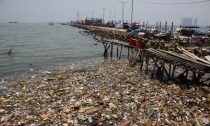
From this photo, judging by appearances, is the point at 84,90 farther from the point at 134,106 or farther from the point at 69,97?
the point at 134,106

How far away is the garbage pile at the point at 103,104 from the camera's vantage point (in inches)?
390

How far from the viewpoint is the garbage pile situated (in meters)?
9.90

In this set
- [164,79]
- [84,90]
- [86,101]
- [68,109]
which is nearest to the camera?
[68,109]

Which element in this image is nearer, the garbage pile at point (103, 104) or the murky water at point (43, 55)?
the garbage pile at point (103, 104)

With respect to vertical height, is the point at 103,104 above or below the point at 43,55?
above

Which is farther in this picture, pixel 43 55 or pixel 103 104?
pixel 43 55

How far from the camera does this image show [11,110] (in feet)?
37.4

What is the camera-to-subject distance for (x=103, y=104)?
1154 centimetres

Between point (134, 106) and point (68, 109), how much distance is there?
317 centimetres

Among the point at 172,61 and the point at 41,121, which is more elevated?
the point at 172,61

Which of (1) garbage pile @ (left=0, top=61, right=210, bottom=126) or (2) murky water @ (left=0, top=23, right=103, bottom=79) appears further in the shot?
(2) murky water @ (left=0, top=23, right=103, bottom=79)

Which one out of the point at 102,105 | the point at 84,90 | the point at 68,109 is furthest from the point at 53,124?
the point at 84,90

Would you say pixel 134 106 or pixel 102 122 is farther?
pixel 134 106

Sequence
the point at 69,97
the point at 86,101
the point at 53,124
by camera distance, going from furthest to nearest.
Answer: the point at 69,97
the point at 86,101
the point at 53,124
